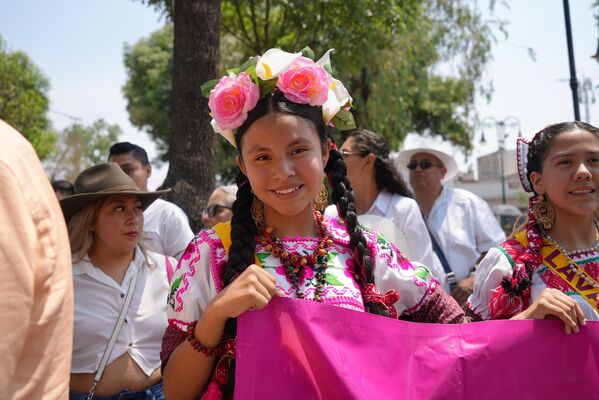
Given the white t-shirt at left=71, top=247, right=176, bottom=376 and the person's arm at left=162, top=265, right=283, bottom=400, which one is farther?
the white t-shirt at left=71, top=247, right=176, bottom=376

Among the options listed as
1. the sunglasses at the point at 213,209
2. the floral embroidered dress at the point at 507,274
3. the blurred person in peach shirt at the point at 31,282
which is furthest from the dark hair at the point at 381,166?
the blurred person in peach shirt at the point at 31,282

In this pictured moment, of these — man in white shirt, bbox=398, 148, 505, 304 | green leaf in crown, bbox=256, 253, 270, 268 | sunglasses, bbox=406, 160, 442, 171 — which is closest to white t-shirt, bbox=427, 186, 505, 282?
man in white shirt, bbox=398, 148, 505, 304

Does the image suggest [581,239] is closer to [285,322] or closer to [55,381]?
[285,322]

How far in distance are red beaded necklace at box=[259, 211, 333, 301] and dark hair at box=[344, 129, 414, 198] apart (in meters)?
2.59

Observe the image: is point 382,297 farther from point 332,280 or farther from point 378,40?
point 378,40

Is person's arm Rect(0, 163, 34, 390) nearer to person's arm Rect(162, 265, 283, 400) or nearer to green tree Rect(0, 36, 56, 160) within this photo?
person's arm Rect(162, 265, 283, 400)

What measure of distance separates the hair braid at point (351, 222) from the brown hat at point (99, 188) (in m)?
1.46

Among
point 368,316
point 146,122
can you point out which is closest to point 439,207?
point 368,316

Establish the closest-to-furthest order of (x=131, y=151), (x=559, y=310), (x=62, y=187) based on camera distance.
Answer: (x=559, y=310)
(x=131, y=151)
(x=62, y=187)

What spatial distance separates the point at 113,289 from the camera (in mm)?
3289

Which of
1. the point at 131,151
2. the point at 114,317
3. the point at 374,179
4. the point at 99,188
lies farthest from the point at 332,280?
the point at 131,151

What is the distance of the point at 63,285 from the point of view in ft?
4.29

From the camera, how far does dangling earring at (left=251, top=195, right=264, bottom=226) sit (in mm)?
2326

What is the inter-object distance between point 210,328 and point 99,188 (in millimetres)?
1824
